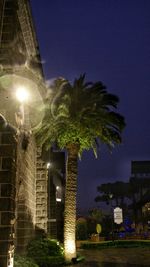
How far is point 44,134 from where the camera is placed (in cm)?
2294

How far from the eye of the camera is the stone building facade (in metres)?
12.0

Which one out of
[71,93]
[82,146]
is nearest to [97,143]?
[82,146]

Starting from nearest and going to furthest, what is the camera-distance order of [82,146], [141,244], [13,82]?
[13,82], [82,146], [141,244]

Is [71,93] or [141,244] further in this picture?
[141,244]

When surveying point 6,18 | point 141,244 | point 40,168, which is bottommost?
point 141,244

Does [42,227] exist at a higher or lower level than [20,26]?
lower

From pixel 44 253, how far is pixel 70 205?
3606mm

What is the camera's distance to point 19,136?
1756 cm

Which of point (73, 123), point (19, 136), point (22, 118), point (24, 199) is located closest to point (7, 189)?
point (22, 118)

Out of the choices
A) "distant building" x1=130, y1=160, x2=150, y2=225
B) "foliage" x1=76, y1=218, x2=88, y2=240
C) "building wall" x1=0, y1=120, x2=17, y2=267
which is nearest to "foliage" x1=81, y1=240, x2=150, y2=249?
"foliage" x1=76, y1=218, x2=88, y2=240

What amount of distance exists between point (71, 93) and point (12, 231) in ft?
42.4

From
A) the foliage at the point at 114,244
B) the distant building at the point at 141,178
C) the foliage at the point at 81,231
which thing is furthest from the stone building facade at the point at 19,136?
the distant building at the point at 141,178

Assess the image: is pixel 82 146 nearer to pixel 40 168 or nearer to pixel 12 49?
pixel 40 168

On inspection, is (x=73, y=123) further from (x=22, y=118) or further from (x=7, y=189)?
(x=7, y=189)
